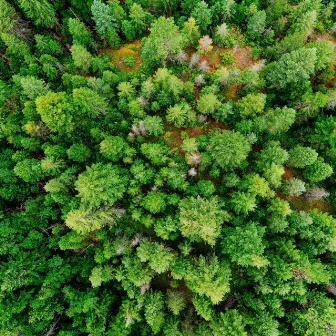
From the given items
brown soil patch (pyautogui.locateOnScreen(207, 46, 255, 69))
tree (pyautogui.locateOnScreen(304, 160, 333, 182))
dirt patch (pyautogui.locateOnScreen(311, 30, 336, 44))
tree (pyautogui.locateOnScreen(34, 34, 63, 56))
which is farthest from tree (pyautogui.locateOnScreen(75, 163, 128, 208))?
dirt patch (pyautogui.locateOnScreen(311, 30, 336, 44))

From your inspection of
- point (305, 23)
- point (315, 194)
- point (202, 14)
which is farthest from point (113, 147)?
point (305, 23)

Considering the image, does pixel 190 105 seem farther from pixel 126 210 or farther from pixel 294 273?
pixel 294 273

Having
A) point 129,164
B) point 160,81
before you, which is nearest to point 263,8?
point 160,81

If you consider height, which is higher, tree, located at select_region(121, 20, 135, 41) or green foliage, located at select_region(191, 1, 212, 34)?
tree, located at select_region(121, 20, 135, 41)

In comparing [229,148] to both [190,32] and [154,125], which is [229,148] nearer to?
[154,125]

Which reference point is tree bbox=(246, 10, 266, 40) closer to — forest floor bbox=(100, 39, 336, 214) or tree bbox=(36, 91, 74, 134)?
forest floor bbox=(100, 39, 336, 214)

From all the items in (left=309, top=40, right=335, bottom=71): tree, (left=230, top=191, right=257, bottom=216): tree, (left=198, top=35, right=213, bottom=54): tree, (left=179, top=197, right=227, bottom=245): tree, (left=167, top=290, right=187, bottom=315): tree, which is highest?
(left=198, top=35, right=213, bottom=54): tree
